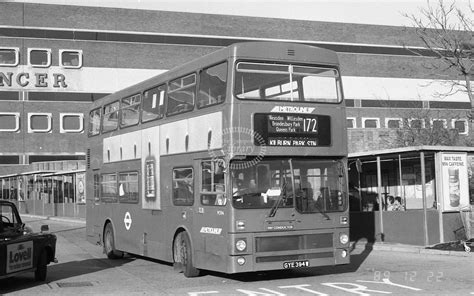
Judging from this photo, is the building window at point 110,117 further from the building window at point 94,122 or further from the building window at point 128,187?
the building window at point 128,187

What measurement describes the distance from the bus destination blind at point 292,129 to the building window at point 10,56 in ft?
151

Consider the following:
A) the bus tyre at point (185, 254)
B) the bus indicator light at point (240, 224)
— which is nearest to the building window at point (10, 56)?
the bus tyre at point (185, 254)

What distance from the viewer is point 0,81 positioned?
5203 centimetres

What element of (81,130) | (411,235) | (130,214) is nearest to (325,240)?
(130,214)

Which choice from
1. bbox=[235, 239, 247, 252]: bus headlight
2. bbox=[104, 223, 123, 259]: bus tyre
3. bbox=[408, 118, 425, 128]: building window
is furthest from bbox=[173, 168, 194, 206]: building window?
bbox=[408, 118, 425, 128]: building window

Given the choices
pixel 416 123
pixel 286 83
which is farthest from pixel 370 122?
pixel 286 83

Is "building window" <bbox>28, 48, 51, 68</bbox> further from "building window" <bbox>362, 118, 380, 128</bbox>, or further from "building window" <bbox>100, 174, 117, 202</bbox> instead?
"building window" <bbox>100, 174, 117, 202</bbox>

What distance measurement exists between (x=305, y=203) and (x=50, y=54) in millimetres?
46472

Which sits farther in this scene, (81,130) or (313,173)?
(81,130)

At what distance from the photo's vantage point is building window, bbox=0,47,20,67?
52188 mm

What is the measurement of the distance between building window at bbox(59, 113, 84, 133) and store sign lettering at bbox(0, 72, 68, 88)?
2.67 meters

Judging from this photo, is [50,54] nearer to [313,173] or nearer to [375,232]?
[375,232]

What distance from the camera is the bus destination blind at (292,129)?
11.0 meters

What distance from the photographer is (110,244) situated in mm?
16641
